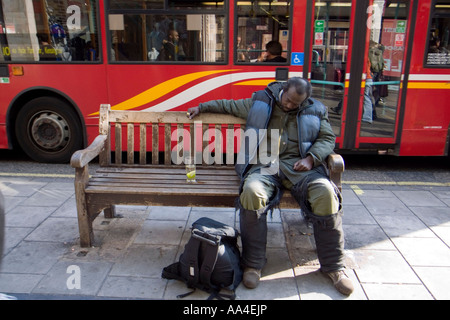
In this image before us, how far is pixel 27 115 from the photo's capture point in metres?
5.75

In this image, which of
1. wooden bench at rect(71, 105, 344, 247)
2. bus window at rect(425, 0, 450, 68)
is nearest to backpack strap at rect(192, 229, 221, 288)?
wooden bench at rect(71, 105, 344, 247)

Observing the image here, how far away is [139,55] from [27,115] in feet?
6.45

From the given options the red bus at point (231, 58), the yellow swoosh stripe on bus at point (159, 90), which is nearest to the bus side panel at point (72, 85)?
the red bus at point (231, 58)

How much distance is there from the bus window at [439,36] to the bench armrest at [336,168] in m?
3.17

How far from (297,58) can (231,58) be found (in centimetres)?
91

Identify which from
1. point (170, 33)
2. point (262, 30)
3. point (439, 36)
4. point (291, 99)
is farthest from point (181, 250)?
point (439, 36)

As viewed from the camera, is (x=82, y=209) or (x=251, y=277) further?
(x=82, y=209)

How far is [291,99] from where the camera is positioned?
3.20m

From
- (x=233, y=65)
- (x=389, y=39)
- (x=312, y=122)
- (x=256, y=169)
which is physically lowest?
(x=256, y=169)

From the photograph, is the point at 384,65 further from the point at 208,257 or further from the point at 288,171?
the point at 208,257

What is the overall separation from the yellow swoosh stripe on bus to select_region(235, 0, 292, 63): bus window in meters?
0.49
